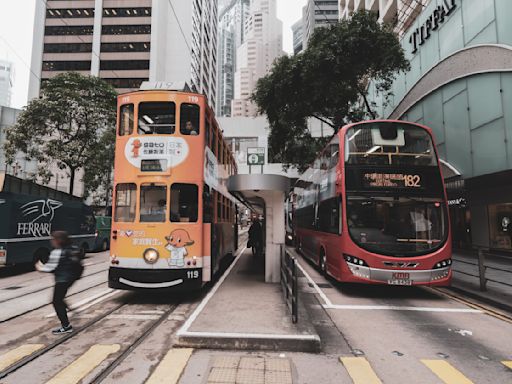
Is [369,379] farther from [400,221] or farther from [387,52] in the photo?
[387,52]

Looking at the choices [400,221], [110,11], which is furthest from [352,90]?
[110,11]

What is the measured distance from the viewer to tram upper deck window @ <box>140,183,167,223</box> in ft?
24.5

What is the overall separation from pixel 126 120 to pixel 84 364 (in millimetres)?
5370

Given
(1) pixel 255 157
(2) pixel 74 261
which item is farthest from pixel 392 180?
(1) pixel 255 157

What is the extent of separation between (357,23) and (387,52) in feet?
6.91

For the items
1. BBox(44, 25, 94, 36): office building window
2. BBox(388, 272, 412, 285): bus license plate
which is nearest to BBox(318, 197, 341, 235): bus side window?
BBox(388, 272, 412, 285): bus license plate

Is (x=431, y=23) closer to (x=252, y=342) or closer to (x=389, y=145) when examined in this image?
(x=389, y=145)

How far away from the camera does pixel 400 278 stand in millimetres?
7801

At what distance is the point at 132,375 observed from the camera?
402cm

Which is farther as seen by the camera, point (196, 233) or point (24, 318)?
point (196, 233)

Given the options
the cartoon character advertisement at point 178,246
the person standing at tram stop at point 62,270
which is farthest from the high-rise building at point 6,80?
the person standing at tram stop at point 62,270

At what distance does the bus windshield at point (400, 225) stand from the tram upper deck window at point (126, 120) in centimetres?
586

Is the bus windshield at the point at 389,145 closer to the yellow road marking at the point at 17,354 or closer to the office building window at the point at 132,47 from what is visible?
the yellow road marking at the point at 17,354

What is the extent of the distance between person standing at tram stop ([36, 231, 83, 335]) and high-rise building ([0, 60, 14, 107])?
473 feet
